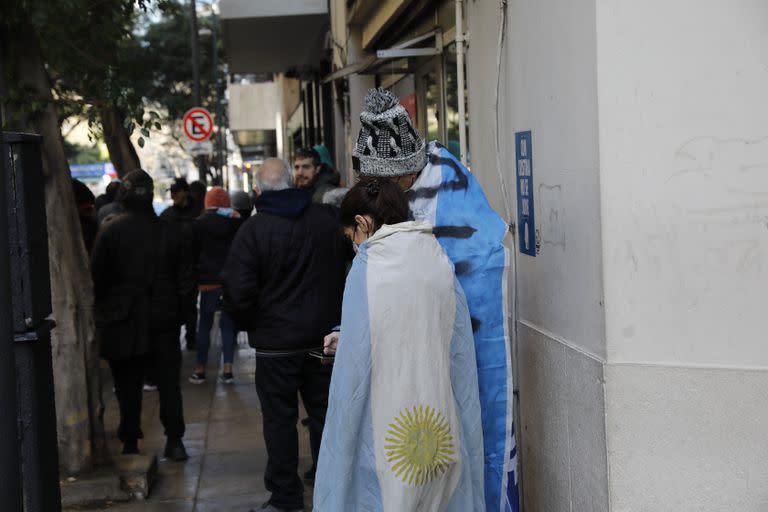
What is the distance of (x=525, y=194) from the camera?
4926 mm

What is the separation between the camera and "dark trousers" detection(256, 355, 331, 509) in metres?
5.80

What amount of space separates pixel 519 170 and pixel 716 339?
5.13ft

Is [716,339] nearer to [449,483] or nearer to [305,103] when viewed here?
[449,483]

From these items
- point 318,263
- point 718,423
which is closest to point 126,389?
point 318,263

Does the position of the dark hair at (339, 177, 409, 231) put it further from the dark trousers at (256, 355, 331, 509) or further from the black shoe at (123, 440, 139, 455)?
the black shoe at (123, 440, 139, 455)

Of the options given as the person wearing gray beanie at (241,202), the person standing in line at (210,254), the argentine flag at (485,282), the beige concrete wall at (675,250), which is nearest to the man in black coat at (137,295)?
the person standing in line at (210,254)

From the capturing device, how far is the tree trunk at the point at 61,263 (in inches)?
256

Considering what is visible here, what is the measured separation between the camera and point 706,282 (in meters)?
3.71

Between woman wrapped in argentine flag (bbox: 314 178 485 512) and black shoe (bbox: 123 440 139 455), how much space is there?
4057mm

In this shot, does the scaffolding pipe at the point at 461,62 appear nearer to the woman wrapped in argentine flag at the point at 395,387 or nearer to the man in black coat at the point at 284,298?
the man in black coat at the point at 284,298

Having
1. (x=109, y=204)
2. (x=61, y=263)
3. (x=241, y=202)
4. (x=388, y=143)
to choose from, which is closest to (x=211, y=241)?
(x=241, y=202)

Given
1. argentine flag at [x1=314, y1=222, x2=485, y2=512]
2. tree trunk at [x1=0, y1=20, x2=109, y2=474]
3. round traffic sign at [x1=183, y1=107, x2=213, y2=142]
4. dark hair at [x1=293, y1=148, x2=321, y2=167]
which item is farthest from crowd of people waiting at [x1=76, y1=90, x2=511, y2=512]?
round traffic sign at [x1=183, y1=107, x2=213, y2=142]

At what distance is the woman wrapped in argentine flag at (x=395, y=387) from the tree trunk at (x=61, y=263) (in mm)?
3428

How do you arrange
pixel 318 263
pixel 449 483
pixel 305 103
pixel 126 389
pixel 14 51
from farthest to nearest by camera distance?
pixel 305 103 < pixel 126 389 < pixel 14 51 < pixel 318 263 < pixel 449 483
